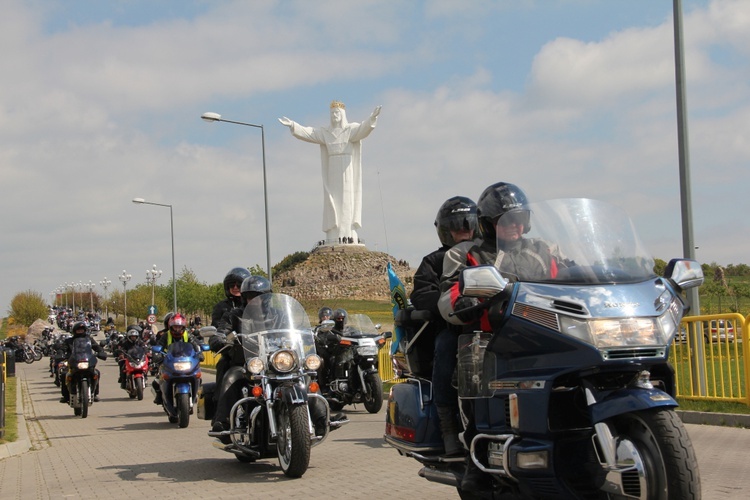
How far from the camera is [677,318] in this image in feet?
15.2

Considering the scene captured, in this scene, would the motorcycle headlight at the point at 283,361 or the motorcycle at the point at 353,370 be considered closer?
the motorcycle headlight at the point at 283,361

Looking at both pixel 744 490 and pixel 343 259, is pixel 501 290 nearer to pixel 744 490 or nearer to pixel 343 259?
pixel 744 490

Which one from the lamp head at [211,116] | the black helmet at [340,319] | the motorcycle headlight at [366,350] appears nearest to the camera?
the motorcycle headlight at [366,350]

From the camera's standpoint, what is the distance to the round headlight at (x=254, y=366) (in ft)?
28.0

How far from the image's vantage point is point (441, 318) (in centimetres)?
589

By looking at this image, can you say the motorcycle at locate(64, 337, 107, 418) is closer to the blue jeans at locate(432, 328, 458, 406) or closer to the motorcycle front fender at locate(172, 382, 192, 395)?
the motorcycle front fender at locate(172, 382, 192, 395)

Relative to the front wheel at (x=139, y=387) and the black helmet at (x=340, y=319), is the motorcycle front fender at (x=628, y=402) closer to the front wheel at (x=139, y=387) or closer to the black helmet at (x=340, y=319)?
the black helmet at (x=340, y=319)

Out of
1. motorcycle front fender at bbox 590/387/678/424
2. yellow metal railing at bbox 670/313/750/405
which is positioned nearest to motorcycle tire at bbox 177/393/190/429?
yellow metal railing at bbox 670/313/750/405

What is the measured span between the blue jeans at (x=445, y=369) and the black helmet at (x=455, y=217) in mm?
833

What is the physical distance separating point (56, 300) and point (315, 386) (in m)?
168

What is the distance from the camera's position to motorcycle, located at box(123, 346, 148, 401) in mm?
20297

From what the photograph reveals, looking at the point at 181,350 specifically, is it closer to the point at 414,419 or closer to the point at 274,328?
the point at 274,328

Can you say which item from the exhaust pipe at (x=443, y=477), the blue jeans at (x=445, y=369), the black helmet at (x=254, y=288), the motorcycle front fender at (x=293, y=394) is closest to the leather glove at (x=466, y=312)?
the blue jeans at (x=445, y=369)

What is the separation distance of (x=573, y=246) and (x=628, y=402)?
0.99 m
